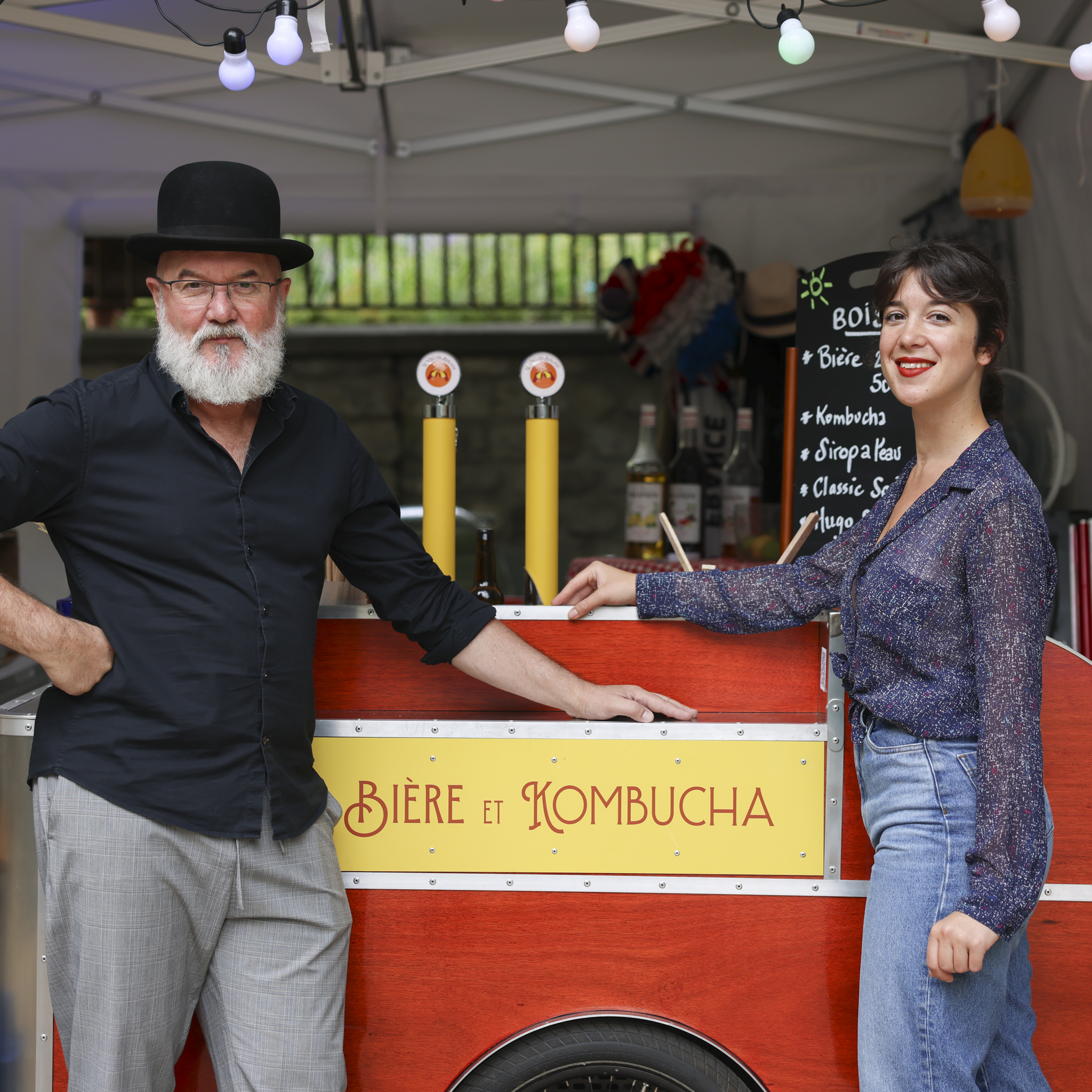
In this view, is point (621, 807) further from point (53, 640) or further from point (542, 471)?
point (53, 640)

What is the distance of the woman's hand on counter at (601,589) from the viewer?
5.86ft

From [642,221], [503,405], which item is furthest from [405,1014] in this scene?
[503,405]

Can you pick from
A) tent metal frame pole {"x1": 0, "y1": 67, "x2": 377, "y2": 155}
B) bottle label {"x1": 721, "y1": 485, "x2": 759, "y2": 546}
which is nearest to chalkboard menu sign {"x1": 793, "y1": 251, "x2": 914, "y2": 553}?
bottle label {"x1": 721, "y1": 485, "x2": 759, "y2": 546}

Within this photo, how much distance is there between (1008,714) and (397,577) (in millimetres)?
927

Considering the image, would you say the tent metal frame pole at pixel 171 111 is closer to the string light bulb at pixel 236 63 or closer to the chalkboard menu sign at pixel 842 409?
the string light bulb at pixel 236 63

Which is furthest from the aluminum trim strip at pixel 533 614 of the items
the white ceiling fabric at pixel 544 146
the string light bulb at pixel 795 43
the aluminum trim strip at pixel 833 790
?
the white ceiling fabric at pixel 544 146

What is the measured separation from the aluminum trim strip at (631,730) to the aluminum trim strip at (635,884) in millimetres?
223

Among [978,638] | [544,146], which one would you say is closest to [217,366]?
[978,638]

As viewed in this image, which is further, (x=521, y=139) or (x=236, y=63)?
(x=521, y=139)

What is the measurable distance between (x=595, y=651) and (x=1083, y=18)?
97.6 inches

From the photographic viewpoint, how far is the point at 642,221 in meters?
4.02

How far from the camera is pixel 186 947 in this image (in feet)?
5.04

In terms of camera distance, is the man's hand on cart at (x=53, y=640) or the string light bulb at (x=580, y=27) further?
Result: the string light bulb at (x=580, y=27)

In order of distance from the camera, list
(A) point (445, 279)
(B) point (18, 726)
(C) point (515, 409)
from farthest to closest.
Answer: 1. (A) point (445, 279)
2. (C) point (515, 409)
3. (B) point (18, 726)
